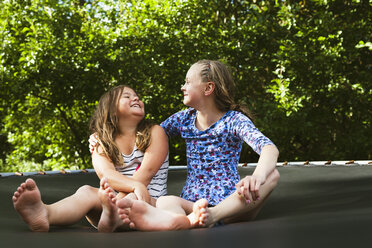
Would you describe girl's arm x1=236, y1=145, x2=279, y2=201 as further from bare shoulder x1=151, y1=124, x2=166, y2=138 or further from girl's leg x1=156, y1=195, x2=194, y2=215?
bare shoulder x1=151, y1=124, x2=166, y2=138

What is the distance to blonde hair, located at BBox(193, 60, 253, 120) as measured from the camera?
1737 mm

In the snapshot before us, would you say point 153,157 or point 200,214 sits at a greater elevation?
point 153,157

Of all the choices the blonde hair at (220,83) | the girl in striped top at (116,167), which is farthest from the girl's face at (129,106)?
the blonde hair at (220,83)

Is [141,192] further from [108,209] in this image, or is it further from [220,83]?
[220,83]

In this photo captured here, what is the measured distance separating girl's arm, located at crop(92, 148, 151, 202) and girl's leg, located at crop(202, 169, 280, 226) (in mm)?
245

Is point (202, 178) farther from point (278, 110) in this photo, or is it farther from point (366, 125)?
point (366, 125)

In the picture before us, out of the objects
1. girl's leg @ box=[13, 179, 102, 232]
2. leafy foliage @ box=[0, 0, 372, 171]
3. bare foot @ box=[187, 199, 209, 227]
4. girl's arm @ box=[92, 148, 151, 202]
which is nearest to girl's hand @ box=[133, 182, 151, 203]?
girl's arm @ box=[92, 148, 151, 202]

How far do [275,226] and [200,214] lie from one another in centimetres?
21

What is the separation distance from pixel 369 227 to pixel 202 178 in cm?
63

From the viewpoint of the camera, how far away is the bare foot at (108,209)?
1245 millimetres

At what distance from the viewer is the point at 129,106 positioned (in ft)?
5.73

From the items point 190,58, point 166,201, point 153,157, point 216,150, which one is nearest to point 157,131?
point 153,157

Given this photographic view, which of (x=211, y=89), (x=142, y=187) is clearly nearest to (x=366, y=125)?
(x=211, y=89)

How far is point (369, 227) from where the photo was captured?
3.89ft
